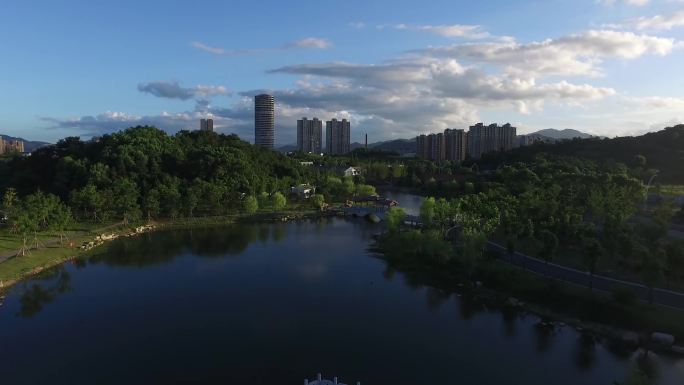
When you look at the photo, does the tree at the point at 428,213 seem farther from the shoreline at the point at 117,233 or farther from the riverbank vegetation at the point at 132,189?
the riverbank vegetation at the point at 132,189

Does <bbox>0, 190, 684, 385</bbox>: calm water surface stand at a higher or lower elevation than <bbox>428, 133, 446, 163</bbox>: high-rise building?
lower

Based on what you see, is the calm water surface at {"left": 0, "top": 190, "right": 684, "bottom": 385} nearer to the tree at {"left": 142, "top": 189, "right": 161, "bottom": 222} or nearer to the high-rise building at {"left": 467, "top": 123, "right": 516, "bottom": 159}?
the tree at {"left": 142, "top": 189, "right": 161, "bottom": 222}

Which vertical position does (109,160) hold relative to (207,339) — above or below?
above

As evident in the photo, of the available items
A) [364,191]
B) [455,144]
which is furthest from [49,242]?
[455,144]

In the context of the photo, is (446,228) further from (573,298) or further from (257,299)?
(257,299)

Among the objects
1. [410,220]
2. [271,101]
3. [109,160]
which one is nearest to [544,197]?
[410,220]

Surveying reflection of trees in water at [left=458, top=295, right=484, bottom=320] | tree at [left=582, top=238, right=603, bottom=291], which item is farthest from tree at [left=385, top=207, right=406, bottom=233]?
tree at [left=582, top=238, right=603, bottom=291]

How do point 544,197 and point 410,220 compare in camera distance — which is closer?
point 544,197
